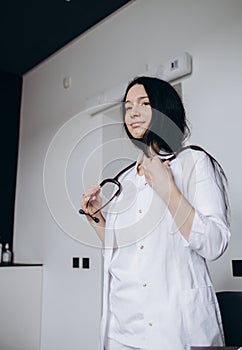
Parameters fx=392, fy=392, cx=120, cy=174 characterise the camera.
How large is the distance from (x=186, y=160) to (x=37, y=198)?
2.07 metres

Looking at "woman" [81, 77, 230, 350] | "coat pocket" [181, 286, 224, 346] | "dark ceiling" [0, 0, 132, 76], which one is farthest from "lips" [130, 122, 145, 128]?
"dark ceiling" [0, 0, 132, 76]

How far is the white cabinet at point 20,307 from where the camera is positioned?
8.34 ft

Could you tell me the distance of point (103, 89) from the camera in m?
2.47

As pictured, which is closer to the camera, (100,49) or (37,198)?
(100,49)

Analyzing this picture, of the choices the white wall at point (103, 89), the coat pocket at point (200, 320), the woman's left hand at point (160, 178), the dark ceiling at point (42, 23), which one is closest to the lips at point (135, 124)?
the woman's left hand at point (160, 178)

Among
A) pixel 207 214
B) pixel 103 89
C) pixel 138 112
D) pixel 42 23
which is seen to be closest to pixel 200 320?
pixel 207 214

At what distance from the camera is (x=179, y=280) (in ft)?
3.09

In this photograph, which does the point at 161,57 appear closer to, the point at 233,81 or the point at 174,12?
the point at 174,12

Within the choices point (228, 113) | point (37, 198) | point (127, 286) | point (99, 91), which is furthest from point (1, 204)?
point (127, 286)

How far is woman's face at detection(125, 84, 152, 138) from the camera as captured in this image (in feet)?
3.36

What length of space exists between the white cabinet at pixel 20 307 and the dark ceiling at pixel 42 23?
158cm

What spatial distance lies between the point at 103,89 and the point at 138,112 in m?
1.50

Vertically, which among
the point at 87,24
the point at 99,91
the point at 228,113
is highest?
the point at 87,24

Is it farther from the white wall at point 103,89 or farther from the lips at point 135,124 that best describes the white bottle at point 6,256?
the lips at point 135,124
